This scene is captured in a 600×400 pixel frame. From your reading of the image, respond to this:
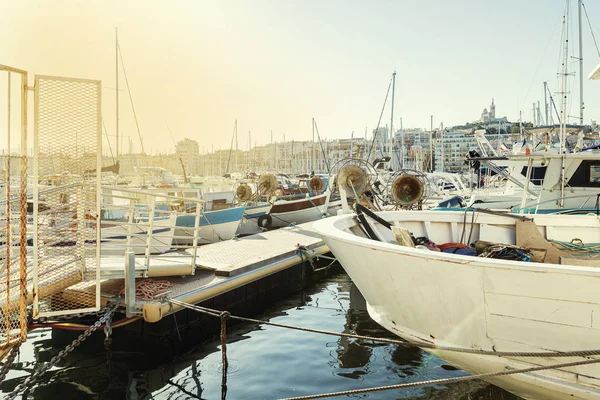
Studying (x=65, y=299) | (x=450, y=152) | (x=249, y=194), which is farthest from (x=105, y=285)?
(x=450, y=152)

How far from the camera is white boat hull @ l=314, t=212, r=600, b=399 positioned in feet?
12.2

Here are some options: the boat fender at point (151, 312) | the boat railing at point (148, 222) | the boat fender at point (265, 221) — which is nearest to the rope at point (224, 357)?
the boat fender at point (151, 312)

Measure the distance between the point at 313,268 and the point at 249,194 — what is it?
10964 mm

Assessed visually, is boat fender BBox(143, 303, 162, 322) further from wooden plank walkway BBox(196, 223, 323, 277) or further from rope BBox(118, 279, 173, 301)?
wooden plank walkway BBox(196, 223, 323, 277)

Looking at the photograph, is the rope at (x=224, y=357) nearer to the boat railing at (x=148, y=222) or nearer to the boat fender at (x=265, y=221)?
the boat railing at (x=148, y=222)

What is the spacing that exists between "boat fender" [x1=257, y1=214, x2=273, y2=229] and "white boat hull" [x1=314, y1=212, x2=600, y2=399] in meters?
13.4

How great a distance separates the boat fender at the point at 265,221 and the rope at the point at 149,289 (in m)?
11.5

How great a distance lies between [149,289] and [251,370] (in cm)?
197

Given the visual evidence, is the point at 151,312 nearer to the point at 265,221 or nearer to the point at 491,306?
the point at 491,306

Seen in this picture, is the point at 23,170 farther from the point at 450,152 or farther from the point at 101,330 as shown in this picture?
the point at 450,152

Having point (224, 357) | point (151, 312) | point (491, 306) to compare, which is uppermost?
point (491, 306)

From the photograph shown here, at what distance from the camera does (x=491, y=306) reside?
13.4 feet

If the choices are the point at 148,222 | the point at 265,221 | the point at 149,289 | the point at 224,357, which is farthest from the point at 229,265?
the point at 265,221

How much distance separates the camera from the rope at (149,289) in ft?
20.9
